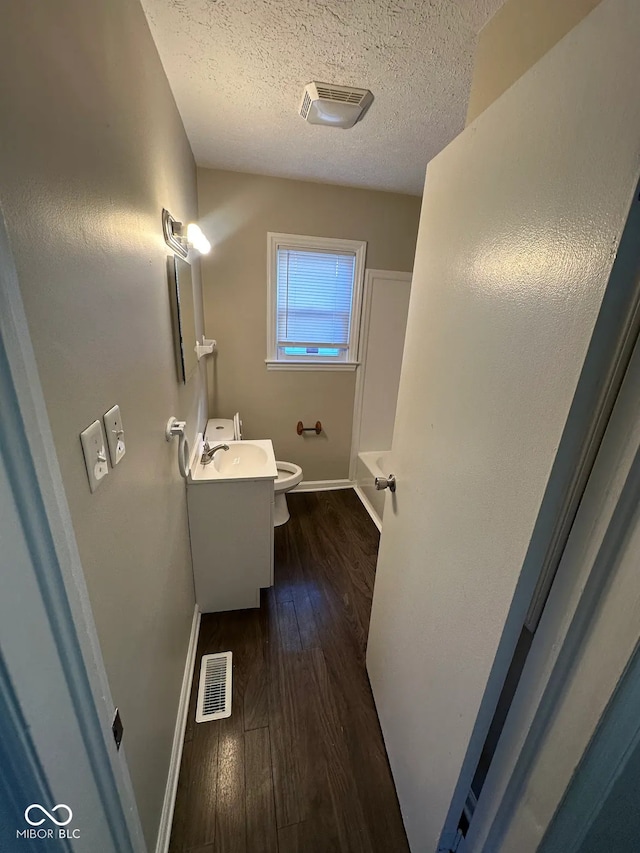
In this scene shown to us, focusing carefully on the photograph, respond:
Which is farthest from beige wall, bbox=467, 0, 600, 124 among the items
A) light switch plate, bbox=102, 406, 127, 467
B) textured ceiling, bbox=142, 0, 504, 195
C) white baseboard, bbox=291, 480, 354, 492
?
white baseboard, bbox=291, 480, 354, 492

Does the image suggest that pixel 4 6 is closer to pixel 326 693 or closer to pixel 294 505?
pixel 326 693

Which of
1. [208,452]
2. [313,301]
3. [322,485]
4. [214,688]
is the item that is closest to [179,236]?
[208,452]

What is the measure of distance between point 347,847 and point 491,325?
1.58 metres

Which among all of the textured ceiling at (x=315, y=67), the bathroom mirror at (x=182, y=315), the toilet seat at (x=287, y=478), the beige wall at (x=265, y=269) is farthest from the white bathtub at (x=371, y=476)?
the textured ceiling at (x=315, y=67)

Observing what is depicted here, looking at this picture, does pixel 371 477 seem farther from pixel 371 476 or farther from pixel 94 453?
pixel 94 453

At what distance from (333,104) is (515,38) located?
0.81 m

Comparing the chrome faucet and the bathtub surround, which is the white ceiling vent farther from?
the bathtub surround

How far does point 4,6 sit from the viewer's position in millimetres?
411

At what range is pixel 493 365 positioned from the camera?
685 mm

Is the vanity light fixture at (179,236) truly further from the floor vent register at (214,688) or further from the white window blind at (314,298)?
the floor vent register at (214,688)

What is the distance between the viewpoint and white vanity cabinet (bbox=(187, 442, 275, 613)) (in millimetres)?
1624

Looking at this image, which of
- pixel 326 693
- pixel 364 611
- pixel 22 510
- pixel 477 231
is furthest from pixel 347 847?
pixel 477 231

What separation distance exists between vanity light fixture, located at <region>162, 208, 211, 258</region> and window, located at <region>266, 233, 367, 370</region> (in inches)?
33.9

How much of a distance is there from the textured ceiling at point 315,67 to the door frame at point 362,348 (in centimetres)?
78
